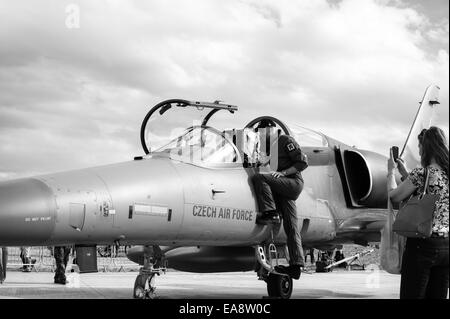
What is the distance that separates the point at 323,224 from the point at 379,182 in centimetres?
135

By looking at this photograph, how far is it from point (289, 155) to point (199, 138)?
1341mm

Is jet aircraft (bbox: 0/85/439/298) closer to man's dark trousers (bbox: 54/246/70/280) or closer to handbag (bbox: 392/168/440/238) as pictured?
handbag (bbox: 392/168/440/238)

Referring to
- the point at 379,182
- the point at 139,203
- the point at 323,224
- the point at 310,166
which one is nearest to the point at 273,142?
the point at 310,166

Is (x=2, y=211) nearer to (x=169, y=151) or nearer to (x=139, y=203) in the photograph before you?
(x=139, y=203)

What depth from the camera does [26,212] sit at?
5.43 meters

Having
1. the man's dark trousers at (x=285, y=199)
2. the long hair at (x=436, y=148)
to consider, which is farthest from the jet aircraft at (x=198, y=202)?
the long hair at (x=436, y=148)

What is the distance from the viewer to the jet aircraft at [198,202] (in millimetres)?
5805

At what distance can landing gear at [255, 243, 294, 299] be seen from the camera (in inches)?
341

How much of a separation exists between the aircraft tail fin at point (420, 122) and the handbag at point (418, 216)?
6691 millimetres

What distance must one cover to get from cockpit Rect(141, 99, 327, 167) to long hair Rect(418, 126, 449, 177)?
384cm

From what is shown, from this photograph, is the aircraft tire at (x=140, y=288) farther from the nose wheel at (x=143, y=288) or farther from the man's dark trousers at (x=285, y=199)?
the man's dark trousers at (x=285, y=199)

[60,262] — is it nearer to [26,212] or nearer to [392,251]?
[26,212]

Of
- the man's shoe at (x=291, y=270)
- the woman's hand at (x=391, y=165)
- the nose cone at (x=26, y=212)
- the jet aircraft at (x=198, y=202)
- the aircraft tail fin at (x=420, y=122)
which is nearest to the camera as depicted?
the woman's hand at (x=391, y=165)

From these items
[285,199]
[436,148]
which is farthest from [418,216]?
[285,199]
